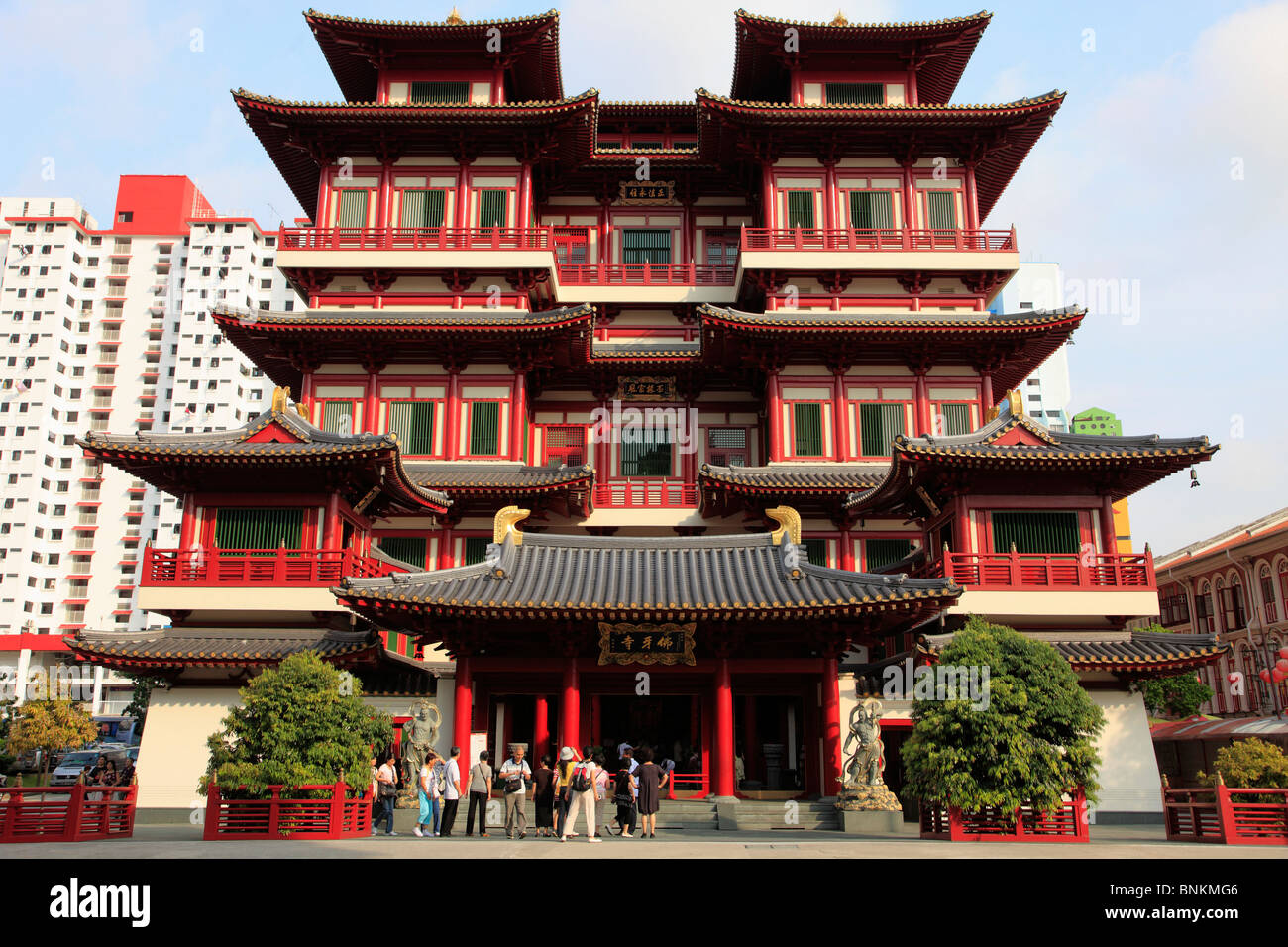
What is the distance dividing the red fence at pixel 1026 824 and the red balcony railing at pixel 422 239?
84.0ft

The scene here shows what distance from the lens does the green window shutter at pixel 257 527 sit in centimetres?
2703

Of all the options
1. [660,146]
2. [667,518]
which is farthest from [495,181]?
[667,518]

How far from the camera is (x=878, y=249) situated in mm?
36000

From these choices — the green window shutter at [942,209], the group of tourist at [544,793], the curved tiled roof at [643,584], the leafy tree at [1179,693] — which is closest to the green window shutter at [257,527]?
the curved tiled roof at [643,584]

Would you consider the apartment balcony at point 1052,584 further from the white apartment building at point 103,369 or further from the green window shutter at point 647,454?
the white apartment building at point 103,369

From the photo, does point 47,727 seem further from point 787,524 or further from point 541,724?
point 787,524

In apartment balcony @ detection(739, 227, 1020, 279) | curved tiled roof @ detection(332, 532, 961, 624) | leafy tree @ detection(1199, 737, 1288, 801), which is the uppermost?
apartment balcony @ detection(739, 227, 1020, 279)

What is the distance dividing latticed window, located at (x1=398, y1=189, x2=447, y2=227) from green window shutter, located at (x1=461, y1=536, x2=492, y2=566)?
41.8 ft

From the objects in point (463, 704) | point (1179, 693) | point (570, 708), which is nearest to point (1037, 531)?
point (570, 708)

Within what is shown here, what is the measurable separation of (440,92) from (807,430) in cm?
2014

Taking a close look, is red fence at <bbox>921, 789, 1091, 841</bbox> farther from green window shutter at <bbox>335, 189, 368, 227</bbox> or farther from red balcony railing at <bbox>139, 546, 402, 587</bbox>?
green window shutter at <bbox>335, 189, 368, 227</bbox>

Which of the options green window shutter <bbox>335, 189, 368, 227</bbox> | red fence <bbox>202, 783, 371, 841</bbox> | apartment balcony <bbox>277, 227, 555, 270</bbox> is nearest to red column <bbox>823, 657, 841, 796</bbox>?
red fence <bbox>202, 783, 371, 841</bbox>

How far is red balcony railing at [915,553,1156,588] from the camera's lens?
26.6 metres

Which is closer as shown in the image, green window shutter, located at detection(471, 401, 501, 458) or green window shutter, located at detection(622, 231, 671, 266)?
green window shutter, located at detection(471, 401, 501, 458)
